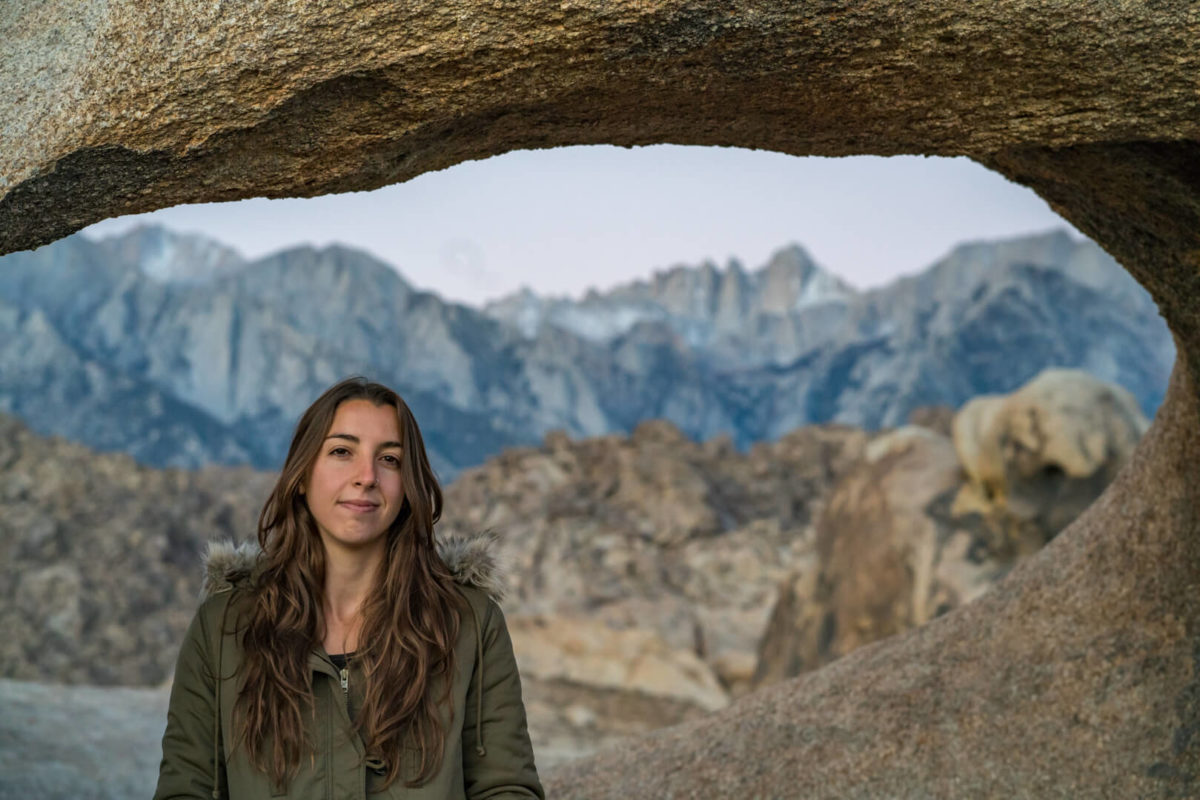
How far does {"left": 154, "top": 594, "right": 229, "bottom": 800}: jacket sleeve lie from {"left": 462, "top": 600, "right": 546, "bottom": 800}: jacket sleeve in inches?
25.6

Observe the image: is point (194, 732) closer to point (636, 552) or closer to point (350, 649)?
point (350, 649)

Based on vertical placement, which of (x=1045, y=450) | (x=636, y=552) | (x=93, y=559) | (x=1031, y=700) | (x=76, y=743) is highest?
(x=1045, y=450)

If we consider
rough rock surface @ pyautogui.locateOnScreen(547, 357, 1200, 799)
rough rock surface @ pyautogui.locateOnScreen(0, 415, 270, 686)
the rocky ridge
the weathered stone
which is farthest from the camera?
rough rock surface @ pyautogui.locateOnScreen(0, 415, 270, 686)

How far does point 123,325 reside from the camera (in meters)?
54.8

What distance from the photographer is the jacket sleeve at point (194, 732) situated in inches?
113

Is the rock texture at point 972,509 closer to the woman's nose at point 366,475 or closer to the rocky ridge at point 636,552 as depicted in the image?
the rocky ridge at point 636,552

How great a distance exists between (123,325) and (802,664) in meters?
51.4

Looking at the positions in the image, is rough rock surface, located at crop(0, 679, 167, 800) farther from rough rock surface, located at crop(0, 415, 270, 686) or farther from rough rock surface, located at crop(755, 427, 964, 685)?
rough rock surface, located at crop(0, 415, 270, 686)

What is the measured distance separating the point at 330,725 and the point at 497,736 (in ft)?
1.43

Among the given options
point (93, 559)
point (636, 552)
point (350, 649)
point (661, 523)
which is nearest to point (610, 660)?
point (636, 552)

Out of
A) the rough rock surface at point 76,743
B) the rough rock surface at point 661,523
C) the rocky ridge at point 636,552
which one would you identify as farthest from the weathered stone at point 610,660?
the rough rock surface at point 76,743

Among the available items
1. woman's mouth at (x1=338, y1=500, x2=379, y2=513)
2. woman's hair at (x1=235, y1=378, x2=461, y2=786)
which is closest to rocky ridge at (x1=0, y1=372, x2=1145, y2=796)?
woman's hair at (x1=235, y1=378, x2=461, y2=786)

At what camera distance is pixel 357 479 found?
3.03 metres

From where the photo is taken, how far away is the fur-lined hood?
3.09m
